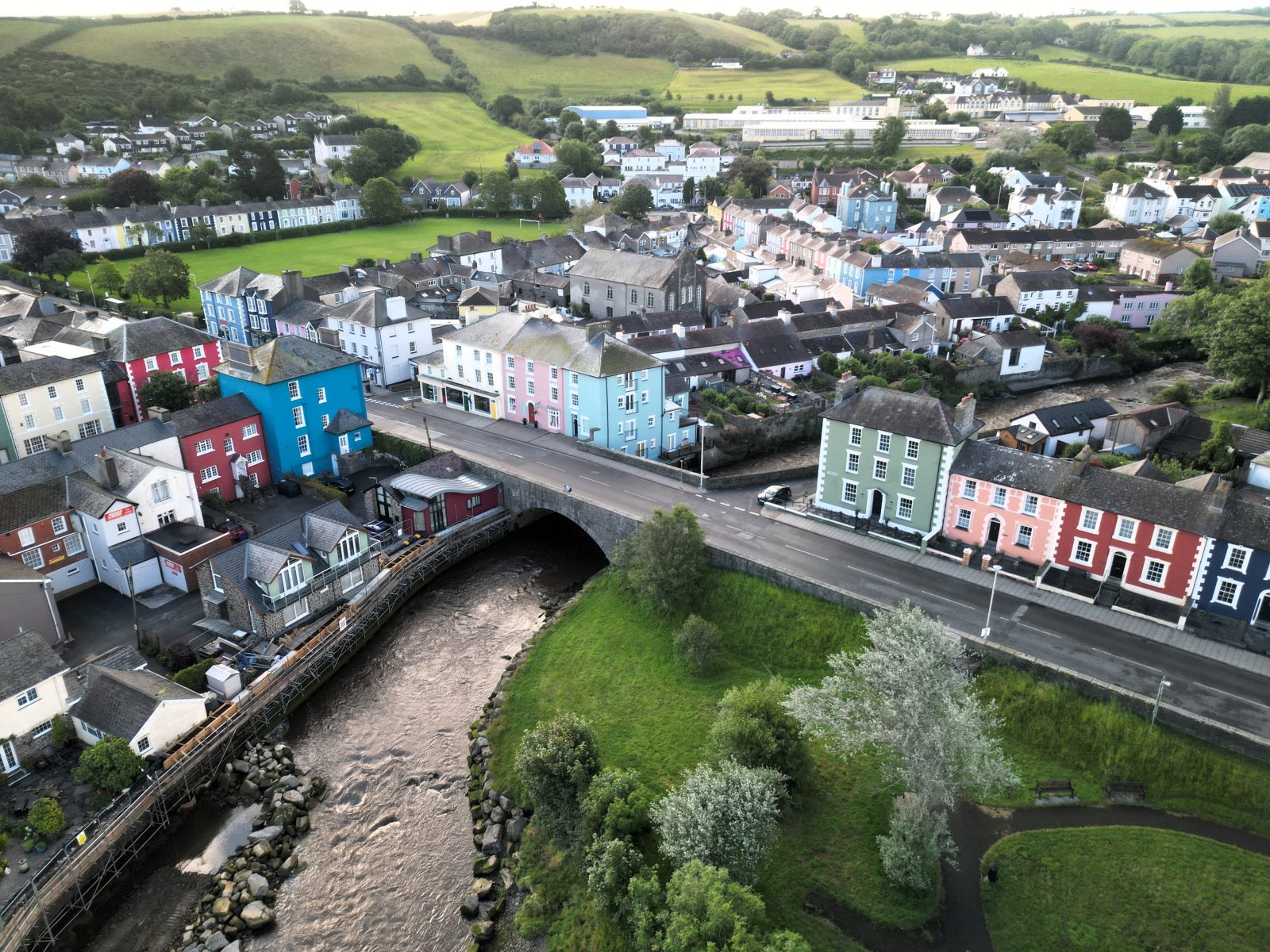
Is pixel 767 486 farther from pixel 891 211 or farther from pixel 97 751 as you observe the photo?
pixel 891 211

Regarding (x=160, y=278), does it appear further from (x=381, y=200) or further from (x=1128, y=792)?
(x=1128, y=792)

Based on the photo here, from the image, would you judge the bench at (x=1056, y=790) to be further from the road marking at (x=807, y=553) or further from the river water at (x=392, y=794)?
the river water at (x=392, y=794)

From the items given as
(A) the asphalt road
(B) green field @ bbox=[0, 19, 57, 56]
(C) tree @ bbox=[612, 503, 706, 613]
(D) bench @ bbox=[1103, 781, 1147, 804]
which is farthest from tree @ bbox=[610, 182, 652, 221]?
(B) green field @ bbox=[0, 19, 57, 56]

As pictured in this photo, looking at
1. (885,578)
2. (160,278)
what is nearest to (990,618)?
(885,578)

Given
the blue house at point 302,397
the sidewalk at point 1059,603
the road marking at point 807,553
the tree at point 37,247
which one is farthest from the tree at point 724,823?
the tree at point 37,247

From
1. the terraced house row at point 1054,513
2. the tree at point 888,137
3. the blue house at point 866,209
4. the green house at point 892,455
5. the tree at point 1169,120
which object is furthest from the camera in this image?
the tree at point 888,137
